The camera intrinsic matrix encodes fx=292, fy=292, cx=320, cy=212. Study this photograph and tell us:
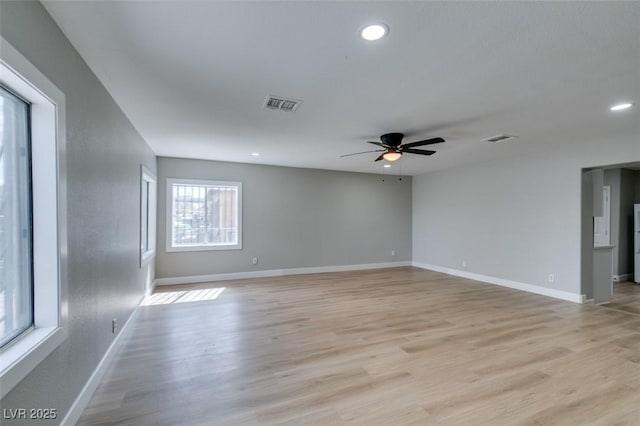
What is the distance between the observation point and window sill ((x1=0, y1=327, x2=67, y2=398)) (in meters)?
1.25

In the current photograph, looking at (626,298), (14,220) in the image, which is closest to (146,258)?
(14,220)

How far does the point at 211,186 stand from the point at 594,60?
19.5 ft

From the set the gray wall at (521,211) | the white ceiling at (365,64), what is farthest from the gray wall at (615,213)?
the white ceiling at (365,64)

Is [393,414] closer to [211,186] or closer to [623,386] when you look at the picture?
[623,386]

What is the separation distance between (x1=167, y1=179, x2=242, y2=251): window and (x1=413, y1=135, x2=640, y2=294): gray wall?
4.90 meters

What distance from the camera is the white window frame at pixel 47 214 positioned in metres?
1.56

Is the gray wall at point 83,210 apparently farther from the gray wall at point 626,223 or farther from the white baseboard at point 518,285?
the gray wall at point 626,223

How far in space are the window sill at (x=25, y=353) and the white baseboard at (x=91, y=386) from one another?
1.78 feet

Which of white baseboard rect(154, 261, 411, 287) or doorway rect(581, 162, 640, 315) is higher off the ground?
doorway rect(581, 162, 640, 315)

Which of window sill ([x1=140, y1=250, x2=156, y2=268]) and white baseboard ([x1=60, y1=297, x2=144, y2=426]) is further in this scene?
window sill ([x1=140, y1=250, x2=156, y2=268])

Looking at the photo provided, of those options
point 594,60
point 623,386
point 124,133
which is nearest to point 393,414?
point 623,386

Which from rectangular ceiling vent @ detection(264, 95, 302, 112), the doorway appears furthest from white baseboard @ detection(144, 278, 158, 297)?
the doorway

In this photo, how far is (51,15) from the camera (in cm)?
165

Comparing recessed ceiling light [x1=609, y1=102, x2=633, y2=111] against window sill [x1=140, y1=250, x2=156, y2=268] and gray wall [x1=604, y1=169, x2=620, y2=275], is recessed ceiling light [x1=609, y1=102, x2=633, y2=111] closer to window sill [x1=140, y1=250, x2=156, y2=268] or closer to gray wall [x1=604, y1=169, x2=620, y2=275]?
gray wall [x1=604, y1=169, x2=620, y2=275]
